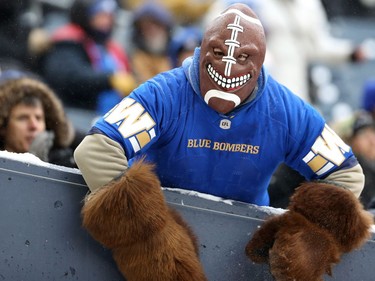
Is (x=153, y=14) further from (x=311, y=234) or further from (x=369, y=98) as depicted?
(x=311, y=234)

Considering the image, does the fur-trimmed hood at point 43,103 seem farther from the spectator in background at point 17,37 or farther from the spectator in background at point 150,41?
the spectator in background at point 150,41

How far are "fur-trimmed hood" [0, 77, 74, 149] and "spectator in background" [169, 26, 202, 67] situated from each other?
198 centimetres

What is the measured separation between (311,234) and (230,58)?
80 cm

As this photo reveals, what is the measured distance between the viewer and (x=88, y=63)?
7.70 m

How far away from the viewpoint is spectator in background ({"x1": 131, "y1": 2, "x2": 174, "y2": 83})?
26.8ft

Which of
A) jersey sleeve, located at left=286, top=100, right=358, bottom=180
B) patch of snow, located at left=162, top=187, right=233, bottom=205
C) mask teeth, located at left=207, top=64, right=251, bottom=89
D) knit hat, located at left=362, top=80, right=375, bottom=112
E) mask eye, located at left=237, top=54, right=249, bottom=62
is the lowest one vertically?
knit hat, located at left=362, top=80, right=375, bottom=112

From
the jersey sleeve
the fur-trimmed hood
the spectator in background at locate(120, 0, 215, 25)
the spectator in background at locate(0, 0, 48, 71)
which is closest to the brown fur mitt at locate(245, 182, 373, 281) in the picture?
the jersey sleeve

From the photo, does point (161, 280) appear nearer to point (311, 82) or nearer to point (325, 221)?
point (325, 221)

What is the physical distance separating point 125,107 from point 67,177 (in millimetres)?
381

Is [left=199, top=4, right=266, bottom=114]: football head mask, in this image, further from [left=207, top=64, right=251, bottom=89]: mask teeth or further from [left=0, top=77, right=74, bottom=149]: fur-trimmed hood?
[left=0, top=77, right=74, bottom=149]: fur-trimmed hood

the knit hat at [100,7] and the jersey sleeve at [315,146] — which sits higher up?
the jersey sleeve at [315,146]

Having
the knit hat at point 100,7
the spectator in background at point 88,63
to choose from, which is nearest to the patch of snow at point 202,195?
the spectator in background at point 88,63

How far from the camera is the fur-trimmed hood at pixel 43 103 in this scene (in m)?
5.65

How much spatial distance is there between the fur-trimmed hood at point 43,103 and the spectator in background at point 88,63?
5.38 ft
